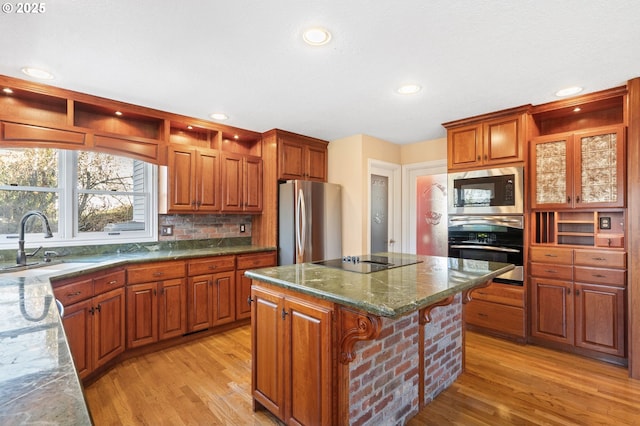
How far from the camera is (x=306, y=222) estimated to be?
3.88 m

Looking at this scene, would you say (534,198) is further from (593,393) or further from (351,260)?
(351,260)

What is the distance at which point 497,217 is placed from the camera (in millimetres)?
3312

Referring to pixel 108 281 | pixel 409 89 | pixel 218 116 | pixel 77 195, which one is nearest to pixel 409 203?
pixel 409 89

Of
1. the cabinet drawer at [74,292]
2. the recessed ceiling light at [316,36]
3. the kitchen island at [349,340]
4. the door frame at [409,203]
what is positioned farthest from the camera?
the door frame at [409,203]

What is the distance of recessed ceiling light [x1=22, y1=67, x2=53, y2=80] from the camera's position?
2.30 m

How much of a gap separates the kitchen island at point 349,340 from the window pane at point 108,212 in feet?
7.45

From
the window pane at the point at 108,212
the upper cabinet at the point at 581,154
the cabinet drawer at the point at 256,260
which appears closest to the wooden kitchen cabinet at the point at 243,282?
the cabinet drawer at the point at 256,260

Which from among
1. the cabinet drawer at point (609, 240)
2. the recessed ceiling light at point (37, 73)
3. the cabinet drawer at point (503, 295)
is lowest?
the cabinet drawer at point (503, 295)

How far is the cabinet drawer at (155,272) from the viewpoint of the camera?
9.43ft

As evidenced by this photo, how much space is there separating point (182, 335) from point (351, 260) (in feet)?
6.56

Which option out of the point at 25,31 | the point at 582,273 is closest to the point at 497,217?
the point at 582,273

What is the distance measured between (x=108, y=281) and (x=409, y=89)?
3.06 metres

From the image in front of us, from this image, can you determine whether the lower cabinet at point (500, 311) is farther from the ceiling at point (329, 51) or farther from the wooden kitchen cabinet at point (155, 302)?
the wooden kitchen cabinet at point (155, 302)

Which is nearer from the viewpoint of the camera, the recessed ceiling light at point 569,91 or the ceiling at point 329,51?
the ceiling at point 329,51
